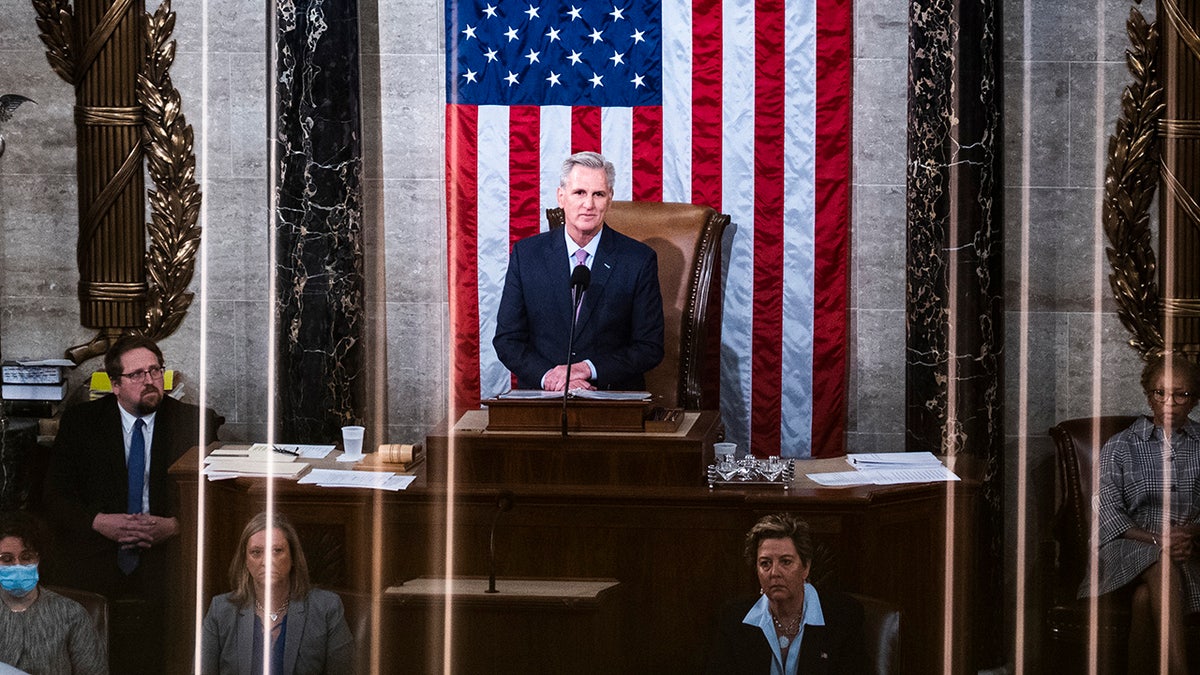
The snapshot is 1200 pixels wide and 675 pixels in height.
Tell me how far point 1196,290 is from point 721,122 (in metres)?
2.26

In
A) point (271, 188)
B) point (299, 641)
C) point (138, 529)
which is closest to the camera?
point (299, 641)

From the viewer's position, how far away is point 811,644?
14.5ft

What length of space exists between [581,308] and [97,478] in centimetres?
202

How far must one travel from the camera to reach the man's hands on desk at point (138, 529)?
18.1 ft

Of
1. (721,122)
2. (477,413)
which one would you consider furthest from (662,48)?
(477,413)

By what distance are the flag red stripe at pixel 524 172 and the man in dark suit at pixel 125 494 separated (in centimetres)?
184

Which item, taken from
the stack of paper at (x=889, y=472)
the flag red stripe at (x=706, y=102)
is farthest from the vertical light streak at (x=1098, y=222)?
the flag red stripe at (x=706, y=102)

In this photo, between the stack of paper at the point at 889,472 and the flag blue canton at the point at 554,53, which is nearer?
the stack of paper at the point at 889,472

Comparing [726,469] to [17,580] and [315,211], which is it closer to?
[17,580]

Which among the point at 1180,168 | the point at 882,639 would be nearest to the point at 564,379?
the point at 882,639

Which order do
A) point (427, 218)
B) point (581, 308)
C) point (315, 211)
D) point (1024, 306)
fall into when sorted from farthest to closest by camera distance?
point (427, 218) → point (1024, 306) → point (315, 211) → point (581, 308)

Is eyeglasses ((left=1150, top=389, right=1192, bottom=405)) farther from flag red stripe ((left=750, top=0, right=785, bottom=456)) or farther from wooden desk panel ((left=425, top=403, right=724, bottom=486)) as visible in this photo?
wooden desk panel ((left=425, top=403, right=724, bottom=486))

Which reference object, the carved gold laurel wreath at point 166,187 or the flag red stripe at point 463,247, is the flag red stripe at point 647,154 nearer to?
the flag red stripe at point 463,247

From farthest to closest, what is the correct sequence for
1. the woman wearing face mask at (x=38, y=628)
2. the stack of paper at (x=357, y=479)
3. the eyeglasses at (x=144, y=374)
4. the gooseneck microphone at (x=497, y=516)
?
1. the eyeglasses at (x=144, y=374)
2. the stack of paper at (x=357, y=479)
3. the gooseneck microphone at (x=497, y=516)
4. the woman wearing face mask at (x=38, y=628)
